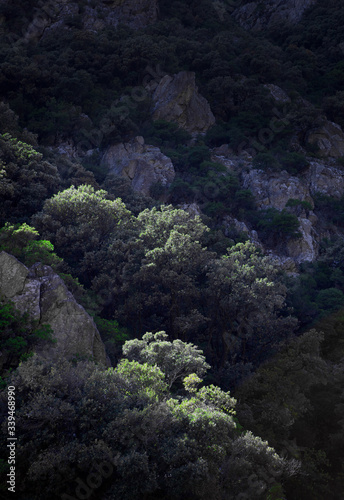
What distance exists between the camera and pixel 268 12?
8131 centimetres

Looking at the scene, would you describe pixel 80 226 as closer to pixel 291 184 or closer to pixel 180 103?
pixel 291 184

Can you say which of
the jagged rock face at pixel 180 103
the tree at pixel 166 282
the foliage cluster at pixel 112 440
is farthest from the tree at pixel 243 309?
the jagged rock face at pixel 180 103

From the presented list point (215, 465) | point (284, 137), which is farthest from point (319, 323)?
point (284, 137)

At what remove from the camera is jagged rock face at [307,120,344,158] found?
5159cm

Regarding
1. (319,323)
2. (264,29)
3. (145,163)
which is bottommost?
(145,163)

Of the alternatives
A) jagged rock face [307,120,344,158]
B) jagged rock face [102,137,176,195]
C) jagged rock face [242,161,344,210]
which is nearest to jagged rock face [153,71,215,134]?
jagged rock face [102,137,176,195]

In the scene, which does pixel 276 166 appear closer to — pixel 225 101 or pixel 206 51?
pixel 225 101

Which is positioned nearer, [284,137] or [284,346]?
[284,346]

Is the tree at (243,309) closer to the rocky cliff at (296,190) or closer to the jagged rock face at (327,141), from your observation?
the rocky cliff at (296,190)

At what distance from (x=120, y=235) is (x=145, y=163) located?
1779 cm

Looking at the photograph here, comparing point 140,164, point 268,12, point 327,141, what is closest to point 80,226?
point 140,164

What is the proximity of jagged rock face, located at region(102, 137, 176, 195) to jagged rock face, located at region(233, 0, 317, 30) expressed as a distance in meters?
52.0

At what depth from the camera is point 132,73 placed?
5209 centimetres

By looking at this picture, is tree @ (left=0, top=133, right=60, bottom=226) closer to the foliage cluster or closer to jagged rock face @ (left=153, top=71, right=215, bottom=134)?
the foliage cluster
